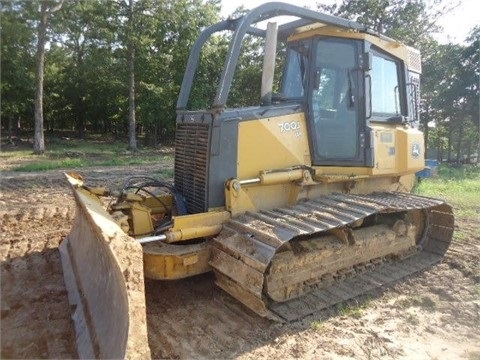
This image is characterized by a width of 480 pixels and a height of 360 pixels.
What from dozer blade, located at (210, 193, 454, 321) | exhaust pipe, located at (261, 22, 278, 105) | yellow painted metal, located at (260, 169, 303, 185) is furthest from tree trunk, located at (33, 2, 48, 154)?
dozer blade, located at (210, 193, 454, 321)

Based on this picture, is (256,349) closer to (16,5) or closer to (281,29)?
(281,29)

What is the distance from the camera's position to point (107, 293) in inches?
127

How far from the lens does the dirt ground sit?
3.28 metres

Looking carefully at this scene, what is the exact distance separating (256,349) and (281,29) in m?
3.75

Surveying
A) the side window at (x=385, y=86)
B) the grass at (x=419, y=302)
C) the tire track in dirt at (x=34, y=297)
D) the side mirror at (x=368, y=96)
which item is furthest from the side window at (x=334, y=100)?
the tire track in dirt at (x=34, y=297)

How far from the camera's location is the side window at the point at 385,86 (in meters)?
5.16

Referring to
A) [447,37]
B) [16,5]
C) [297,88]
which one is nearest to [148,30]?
[16,5]

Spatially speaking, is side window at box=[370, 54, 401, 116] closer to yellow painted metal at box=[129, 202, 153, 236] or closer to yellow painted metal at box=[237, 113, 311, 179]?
yellow painted metal at box=[237, 113, 311, 179]

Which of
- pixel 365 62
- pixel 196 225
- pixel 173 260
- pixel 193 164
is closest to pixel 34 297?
pixel 173 260

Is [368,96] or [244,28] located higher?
[244,28]

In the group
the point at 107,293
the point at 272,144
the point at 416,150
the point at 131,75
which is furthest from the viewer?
the point at 131,75

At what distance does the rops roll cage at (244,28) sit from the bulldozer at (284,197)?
14 mm

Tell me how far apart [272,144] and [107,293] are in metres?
2.26

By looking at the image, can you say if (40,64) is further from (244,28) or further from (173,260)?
(173,260)
